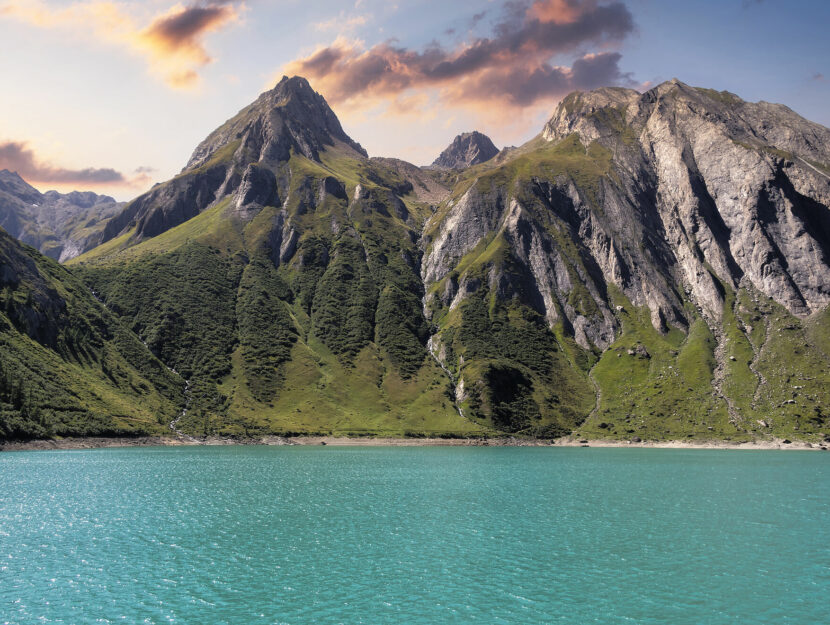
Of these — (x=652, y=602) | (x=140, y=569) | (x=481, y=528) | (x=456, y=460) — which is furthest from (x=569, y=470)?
(x=140, y=569)

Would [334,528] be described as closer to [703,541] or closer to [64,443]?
[703,541]

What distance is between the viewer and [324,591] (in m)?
39.4

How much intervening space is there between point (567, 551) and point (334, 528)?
25747 millimetres

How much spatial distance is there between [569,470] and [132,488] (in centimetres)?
9315

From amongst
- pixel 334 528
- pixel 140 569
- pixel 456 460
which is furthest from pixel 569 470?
pixel 140 569

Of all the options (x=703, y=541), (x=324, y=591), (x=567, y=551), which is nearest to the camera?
(x=324, y=591)

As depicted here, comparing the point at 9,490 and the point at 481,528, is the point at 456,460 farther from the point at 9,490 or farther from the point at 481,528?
the point at 9,490

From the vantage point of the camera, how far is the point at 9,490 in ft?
271

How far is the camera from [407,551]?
50.9 metres

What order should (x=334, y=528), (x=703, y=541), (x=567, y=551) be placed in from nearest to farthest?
(x=567, y=551) → (x=703, y=541) → (x=334, y=528)

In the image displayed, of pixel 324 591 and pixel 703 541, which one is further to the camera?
pixel 703 541

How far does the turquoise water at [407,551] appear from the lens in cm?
3631

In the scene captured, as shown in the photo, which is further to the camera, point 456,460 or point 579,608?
point 456,460

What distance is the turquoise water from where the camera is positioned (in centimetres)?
3631
